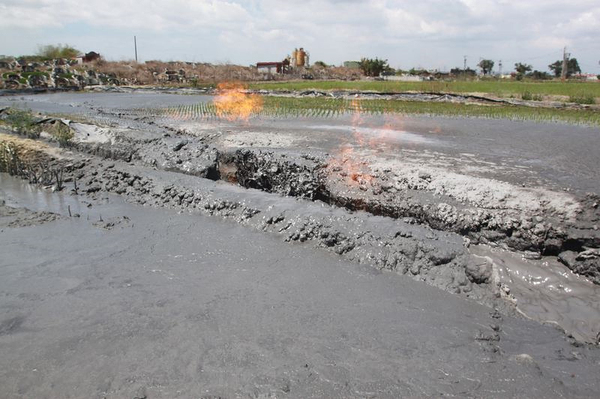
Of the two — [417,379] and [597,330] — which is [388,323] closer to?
[417,379]

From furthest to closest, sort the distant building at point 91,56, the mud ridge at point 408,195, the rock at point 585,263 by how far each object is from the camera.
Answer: the distant building at point 91,56 → the mud ridge at point 408,195 → the rock at point 585,263

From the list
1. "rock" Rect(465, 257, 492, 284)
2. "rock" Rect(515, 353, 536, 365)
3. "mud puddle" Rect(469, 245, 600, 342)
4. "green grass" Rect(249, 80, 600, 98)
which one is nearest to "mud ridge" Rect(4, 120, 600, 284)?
"mud puddle" Rect(469, 245, 600, 342)

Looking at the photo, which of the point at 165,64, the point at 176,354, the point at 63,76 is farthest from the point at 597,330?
the point at 165,64

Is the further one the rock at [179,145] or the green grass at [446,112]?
the green grass at [446,112]

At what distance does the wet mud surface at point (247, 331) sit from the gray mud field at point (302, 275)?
2 cm

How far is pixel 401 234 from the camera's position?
5395 millimetres

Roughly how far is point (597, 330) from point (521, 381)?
1390 mm

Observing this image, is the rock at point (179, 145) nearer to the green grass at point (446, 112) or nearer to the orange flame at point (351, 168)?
the orange flame at point (351, 168)

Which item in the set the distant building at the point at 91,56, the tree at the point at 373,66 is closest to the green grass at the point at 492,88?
the tree at the point at 373,66

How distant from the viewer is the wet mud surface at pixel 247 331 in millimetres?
3148

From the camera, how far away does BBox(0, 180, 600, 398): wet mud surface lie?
3.15 meters

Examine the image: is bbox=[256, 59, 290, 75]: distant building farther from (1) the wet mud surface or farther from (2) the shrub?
(1) the wet mud surface

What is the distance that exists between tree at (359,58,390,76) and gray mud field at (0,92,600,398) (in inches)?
1562

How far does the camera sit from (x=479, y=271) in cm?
463
